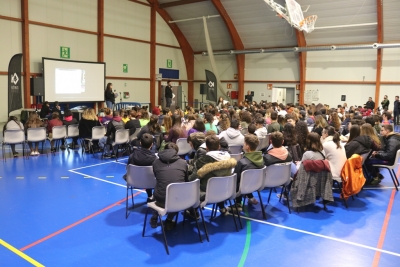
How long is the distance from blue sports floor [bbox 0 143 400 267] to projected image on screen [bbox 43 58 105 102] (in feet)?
29.5

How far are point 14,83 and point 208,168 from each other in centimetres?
818

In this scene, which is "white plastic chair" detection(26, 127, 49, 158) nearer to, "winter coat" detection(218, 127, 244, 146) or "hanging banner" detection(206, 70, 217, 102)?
"winter coat" detection(218, 127, 244, 146)

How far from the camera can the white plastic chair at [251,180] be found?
13.7 feet

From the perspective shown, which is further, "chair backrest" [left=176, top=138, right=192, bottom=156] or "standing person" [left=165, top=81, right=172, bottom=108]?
"standing person" [left=165, top=81, right=172, bottom=108]

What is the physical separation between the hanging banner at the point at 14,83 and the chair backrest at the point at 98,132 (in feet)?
10.0

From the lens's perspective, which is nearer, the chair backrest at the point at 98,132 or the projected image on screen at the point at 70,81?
the chair backrest at the point at 98,132

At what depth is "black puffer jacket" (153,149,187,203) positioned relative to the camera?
3.71m

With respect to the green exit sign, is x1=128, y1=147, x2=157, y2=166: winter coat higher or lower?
lower

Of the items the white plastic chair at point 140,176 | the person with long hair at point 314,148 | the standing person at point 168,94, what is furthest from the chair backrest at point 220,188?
the standing person at point 168,94

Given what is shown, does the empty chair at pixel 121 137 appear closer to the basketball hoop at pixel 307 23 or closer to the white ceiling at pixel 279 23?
the basketball hoop at pixel 307 23

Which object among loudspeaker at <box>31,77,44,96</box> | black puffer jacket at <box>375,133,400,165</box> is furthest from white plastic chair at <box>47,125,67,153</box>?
black puffer jacket at <box>375,133,400,165</box>

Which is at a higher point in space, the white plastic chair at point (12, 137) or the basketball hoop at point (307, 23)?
the basketball hoop at point (307, 23)

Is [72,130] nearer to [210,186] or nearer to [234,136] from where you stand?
[234,136]

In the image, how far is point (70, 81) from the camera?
14.7 meters
